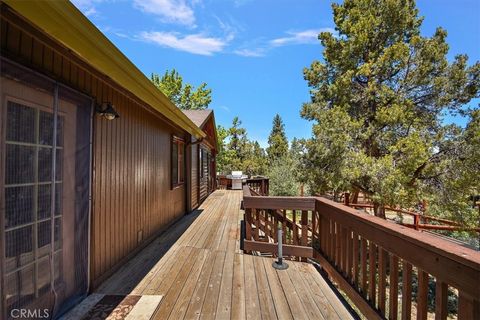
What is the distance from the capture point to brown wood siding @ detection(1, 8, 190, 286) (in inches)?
76.2

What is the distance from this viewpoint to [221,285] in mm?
2910

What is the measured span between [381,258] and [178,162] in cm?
565

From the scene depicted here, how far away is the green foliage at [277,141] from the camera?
35303 millimetres

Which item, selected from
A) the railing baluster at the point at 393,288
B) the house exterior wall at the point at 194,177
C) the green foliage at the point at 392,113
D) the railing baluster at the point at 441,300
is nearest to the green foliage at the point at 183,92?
the house exterior wall at the point at 194,177

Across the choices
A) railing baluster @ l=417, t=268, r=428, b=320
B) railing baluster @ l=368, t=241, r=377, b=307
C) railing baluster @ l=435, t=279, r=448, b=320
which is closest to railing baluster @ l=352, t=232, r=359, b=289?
railing baluster @ l=368, t=241, r=377, b=307

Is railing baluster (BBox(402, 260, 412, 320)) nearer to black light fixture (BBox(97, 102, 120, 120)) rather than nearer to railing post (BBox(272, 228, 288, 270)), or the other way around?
railing post (BBox(272, 228, 288, 270))

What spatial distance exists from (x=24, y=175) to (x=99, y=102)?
1.29 m

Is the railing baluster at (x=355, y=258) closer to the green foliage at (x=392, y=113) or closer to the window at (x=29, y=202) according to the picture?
the window at (x=29, y=202)

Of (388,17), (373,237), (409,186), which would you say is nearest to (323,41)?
(388,17)

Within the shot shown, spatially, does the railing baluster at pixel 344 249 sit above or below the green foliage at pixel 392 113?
below

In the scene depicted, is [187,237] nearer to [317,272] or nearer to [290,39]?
[317,272]

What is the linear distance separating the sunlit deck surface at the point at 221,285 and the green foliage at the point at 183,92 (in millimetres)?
19390

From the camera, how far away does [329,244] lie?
125 inches

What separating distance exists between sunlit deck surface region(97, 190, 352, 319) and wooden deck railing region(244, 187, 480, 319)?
24 cm
